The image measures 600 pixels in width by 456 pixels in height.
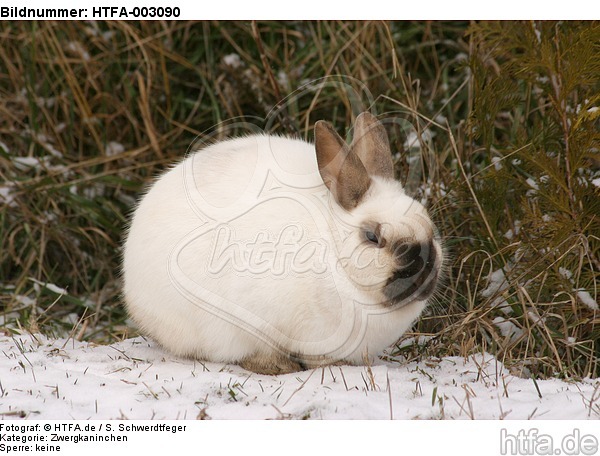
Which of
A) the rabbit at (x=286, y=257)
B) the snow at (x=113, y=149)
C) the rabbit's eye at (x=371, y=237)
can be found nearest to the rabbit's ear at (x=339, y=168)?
the rabbit at (x=286, y=257)

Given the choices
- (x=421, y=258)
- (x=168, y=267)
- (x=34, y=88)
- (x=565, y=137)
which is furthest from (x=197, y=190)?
(x=34, y=88)

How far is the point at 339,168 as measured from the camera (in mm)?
4312

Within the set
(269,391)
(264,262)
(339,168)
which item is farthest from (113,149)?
(269,391)

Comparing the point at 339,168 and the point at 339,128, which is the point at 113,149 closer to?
the point at 339,128

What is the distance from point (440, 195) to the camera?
554 cm

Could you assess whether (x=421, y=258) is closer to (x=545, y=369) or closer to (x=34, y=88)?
(x=545, y=369)

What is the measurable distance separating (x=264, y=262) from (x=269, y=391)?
0.66 meters

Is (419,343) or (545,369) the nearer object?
(545,369)

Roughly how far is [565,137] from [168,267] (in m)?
2.23

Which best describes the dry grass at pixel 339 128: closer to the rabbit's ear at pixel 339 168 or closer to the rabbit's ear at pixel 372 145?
the rabbit's ear at pixel 372 145

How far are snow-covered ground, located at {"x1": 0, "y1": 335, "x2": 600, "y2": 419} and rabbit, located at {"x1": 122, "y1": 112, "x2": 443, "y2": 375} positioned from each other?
0.17m

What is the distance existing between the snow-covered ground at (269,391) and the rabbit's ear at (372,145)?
1.01 meters
